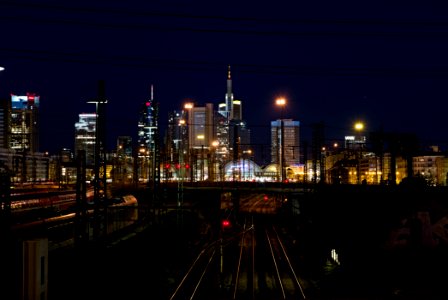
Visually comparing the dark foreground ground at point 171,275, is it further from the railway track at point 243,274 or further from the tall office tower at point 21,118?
the tall office tower at point 21,118

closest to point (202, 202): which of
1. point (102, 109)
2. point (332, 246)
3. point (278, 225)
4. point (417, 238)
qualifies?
point (278, 225)

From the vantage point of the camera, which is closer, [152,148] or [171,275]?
[171,275]

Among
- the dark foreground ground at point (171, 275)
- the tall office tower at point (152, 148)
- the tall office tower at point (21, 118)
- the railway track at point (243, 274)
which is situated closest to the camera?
the dark foreground ground at point (171, 275)

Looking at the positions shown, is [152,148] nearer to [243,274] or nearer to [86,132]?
[243,274]

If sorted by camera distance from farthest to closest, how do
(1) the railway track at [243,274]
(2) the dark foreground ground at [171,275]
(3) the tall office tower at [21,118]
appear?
(3) the tall office tower at [21,118] < (1) the railway track at [243,274] < (2) the dark foreground ground at [171,275]

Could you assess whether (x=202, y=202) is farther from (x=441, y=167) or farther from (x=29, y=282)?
(x=29, y=282)

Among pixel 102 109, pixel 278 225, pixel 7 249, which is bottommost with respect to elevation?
pixel 278 225

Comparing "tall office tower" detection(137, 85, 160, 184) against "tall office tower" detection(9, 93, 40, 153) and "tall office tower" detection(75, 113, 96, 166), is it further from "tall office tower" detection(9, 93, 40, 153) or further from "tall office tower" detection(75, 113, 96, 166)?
"tall office tower" detection(9, 93, 40, 153)

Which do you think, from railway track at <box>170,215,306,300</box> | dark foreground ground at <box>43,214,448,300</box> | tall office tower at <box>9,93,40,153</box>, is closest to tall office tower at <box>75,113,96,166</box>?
tall office tower at <box>9,93,40,153</box>

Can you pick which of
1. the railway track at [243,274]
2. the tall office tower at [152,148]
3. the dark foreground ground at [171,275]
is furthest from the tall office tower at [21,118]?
the dark foreground ground at [171,275]

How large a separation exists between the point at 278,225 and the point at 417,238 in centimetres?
3743

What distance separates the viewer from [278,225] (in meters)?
62.6

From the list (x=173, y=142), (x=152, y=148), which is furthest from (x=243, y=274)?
(x=173, y=142)

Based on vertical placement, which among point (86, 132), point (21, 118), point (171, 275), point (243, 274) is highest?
point (21, 118)
